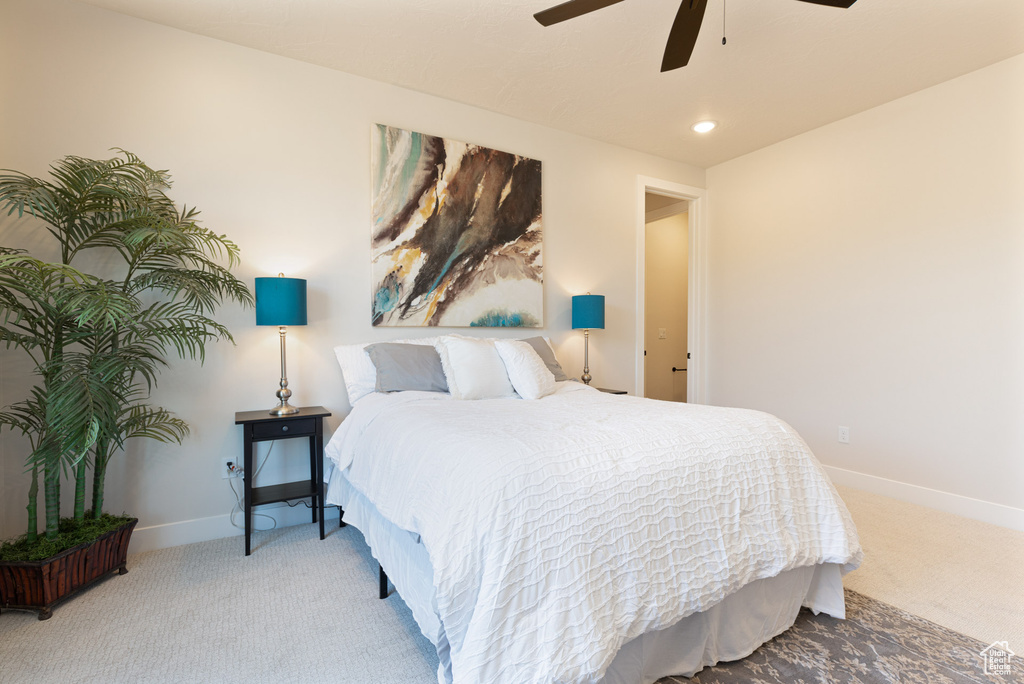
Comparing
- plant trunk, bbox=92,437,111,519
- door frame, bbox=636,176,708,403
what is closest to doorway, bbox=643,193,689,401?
door frame, bbox=636,176,708,403

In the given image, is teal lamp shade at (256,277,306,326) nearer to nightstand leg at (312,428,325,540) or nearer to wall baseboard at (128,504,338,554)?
nightstand leg at (312,428,325,540)

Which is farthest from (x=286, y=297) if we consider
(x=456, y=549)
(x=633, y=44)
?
(x=633, y=44)

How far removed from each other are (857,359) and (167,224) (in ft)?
14.3

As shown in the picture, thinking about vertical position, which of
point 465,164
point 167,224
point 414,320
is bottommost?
point 414,320

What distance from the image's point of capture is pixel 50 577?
1.83 m

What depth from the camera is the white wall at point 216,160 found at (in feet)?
7.25

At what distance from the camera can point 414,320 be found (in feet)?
10.2

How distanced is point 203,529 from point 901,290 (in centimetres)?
461

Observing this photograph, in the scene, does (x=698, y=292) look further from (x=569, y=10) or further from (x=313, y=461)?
(x=313, y=461)

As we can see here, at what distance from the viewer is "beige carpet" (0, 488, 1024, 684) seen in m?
1.54

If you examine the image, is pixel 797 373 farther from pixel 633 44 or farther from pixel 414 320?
pixel 414 320

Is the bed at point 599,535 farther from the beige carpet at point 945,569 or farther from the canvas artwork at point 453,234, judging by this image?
the canvas artwork at point 453,234

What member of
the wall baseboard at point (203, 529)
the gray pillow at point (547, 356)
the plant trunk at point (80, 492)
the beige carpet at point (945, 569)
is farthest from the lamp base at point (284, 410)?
the beige carpet at point (945, 569)

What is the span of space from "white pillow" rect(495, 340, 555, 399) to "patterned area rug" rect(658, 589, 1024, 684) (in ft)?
4.63
